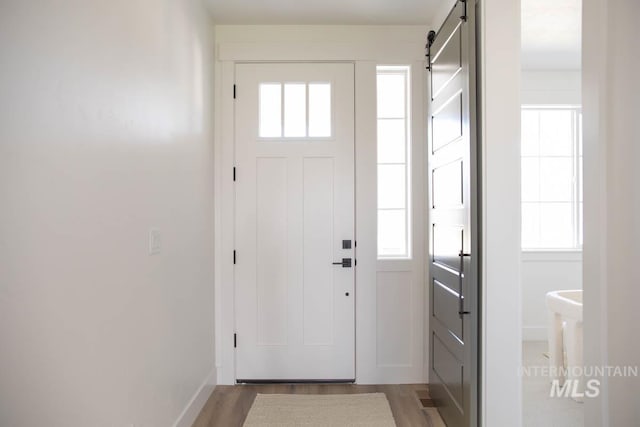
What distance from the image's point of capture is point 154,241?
1844 millimetres

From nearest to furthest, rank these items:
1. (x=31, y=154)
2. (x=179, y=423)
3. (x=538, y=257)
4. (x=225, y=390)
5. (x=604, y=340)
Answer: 1. (x=31, y=154)
2. (x=604, y=340)
3. (x=179, y=423)
4. (x=225, y=390)
5. (x=538, y=257)

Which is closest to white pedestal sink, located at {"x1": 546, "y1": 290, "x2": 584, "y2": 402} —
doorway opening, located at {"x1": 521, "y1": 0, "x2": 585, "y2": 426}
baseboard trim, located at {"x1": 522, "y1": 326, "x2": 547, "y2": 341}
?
doorway opening, located at {"x1": 521, "y1": 0, "x2": 585, "y2": 426}

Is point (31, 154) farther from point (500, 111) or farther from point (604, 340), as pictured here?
point (500, 111)

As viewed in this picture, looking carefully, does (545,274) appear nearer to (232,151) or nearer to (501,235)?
(501,235)

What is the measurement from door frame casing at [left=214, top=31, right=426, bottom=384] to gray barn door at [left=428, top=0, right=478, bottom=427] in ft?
0.89

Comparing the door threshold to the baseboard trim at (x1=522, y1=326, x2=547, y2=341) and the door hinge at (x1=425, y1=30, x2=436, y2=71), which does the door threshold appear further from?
the door hinge at (x1=425, y1=30, x2=436, y2=71)

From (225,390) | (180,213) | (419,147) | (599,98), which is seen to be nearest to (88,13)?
(180,213)

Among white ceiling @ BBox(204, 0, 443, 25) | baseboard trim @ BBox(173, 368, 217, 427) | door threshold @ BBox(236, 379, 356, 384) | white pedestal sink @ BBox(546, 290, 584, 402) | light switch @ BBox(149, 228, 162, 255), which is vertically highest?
white ceiling @ BBox(204, 0, 443, 25)

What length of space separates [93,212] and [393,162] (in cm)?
219

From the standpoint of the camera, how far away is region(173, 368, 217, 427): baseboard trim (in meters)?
2.22

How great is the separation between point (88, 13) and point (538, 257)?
4086mm

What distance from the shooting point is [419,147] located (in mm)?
2949

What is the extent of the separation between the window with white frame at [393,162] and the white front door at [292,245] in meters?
0.25

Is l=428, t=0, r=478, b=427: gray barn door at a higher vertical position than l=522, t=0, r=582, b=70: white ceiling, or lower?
lower
